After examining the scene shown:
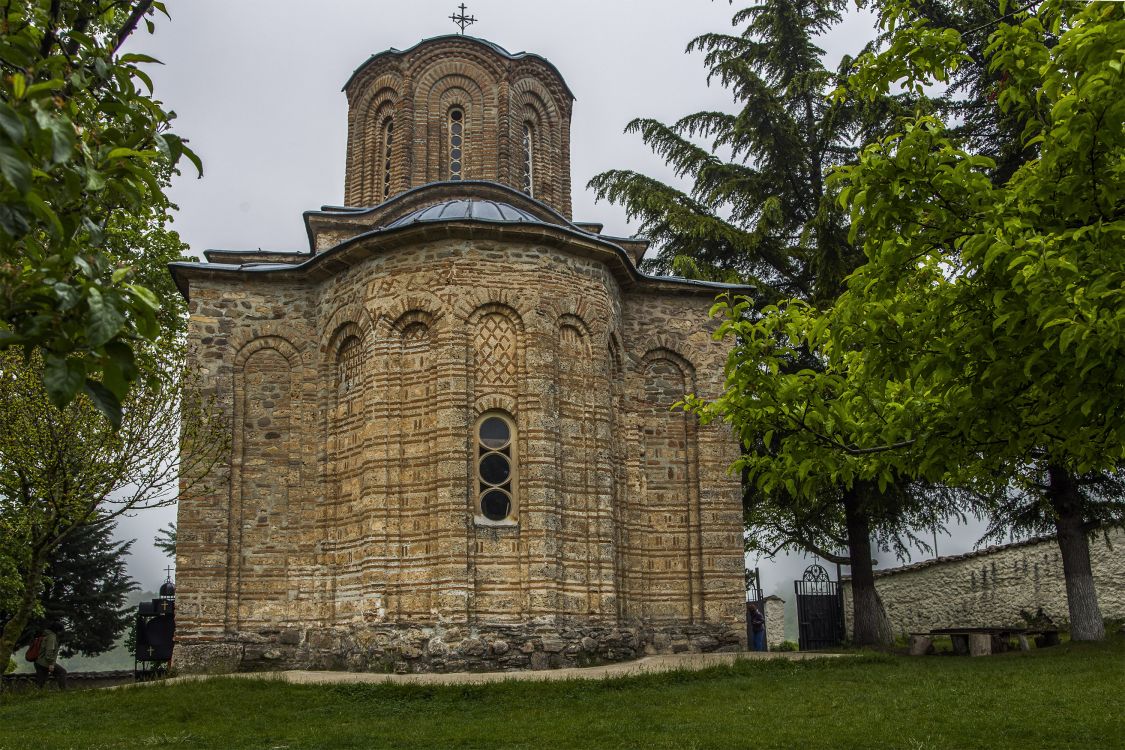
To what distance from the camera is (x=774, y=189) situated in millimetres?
18016

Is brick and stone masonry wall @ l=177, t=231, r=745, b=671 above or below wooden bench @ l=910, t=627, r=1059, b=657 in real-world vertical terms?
above

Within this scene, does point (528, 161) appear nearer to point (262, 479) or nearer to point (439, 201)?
point (439, 201)

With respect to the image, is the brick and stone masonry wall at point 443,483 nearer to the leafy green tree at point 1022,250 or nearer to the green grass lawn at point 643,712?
the green grass lawn at point 643,712

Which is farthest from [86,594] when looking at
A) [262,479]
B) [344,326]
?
[344,326]

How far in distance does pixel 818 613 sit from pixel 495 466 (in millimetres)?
9842

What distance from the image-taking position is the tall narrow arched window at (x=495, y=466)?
39.7 feet

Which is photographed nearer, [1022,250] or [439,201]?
[1022,250]

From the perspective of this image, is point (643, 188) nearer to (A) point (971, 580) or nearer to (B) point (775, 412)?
(A) point (971, 580)

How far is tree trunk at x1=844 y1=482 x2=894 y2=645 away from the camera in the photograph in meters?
16.6

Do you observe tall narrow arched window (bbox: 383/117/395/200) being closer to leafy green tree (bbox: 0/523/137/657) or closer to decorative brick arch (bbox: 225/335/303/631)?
decorative brick arch (bbox: 225/335/303/631)

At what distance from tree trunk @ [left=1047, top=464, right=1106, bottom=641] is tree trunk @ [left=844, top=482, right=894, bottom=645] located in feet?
10.2

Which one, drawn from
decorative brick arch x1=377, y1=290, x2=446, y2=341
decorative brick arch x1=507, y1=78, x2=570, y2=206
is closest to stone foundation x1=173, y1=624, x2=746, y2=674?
decorative brick arch x1=377, y1=290, x2=446, y2=341

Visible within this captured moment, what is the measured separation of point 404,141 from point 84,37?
47.7 feet

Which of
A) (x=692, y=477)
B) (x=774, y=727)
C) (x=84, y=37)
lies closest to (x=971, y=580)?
(x=692, y=477)
